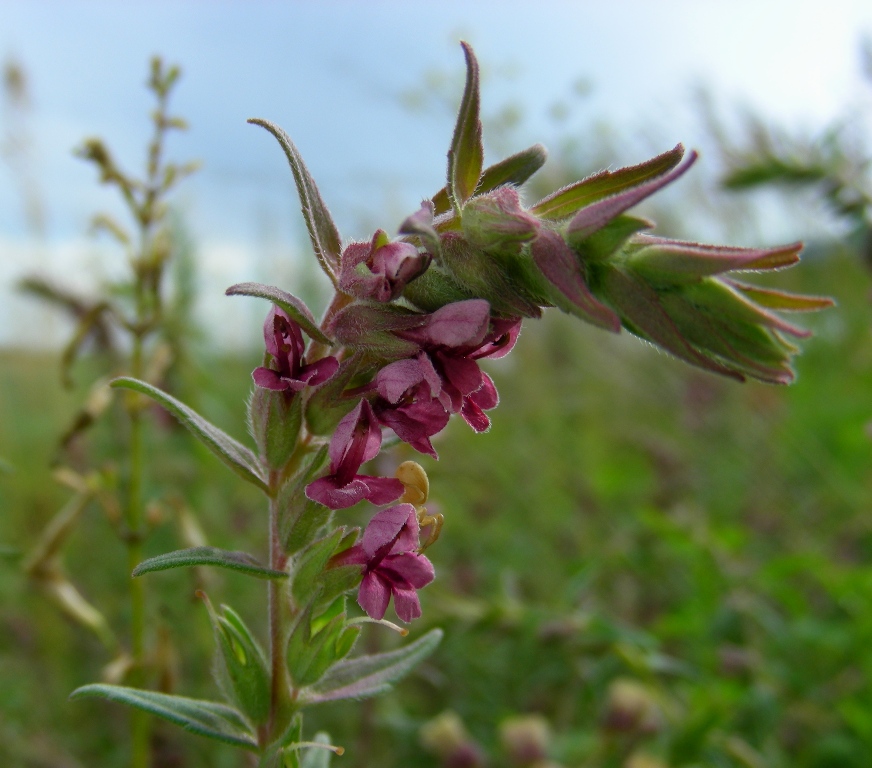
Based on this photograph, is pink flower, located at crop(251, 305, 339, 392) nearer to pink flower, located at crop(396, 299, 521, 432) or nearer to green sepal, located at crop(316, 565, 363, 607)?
pink flower, located at crop(396, 299, 521, 432)

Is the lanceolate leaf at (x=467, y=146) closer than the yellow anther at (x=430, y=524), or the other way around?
the lanceolate leaf at (x=467, y=146)

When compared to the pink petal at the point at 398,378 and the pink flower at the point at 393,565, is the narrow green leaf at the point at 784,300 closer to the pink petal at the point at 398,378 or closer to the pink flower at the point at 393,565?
the pink petal at the point at 398,378

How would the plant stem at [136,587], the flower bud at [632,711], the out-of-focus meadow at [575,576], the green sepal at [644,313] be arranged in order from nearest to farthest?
1. the green sepal at [644,313]
2. the plant stem at [136,587]
3. the flower bud at [632,711]
4. the out-of-focus meadow at [575,576]

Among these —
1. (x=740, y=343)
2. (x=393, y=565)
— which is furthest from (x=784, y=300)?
(x=393, y=565)

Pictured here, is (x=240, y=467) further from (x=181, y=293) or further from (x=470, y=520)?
(x=470, y=520)


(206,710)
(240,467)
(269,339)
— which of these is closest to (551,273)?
(269,339)

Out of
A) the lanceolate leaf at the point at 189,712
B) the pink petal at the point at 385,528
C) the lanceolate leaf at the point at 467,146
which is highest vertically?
the lanceolate leaf at the point at 467,146

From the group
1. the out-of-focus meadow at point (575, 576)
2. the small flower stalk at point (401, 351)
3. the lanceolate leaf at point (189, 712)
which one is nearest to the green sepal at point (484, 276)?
the small flower stalk at point (401, 351)

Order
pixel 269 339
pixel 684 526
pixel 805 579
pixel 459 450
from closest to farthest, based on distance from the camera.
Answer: pixel 269 339, pixel 684 526, pixel 805 579, pixel 459 450
